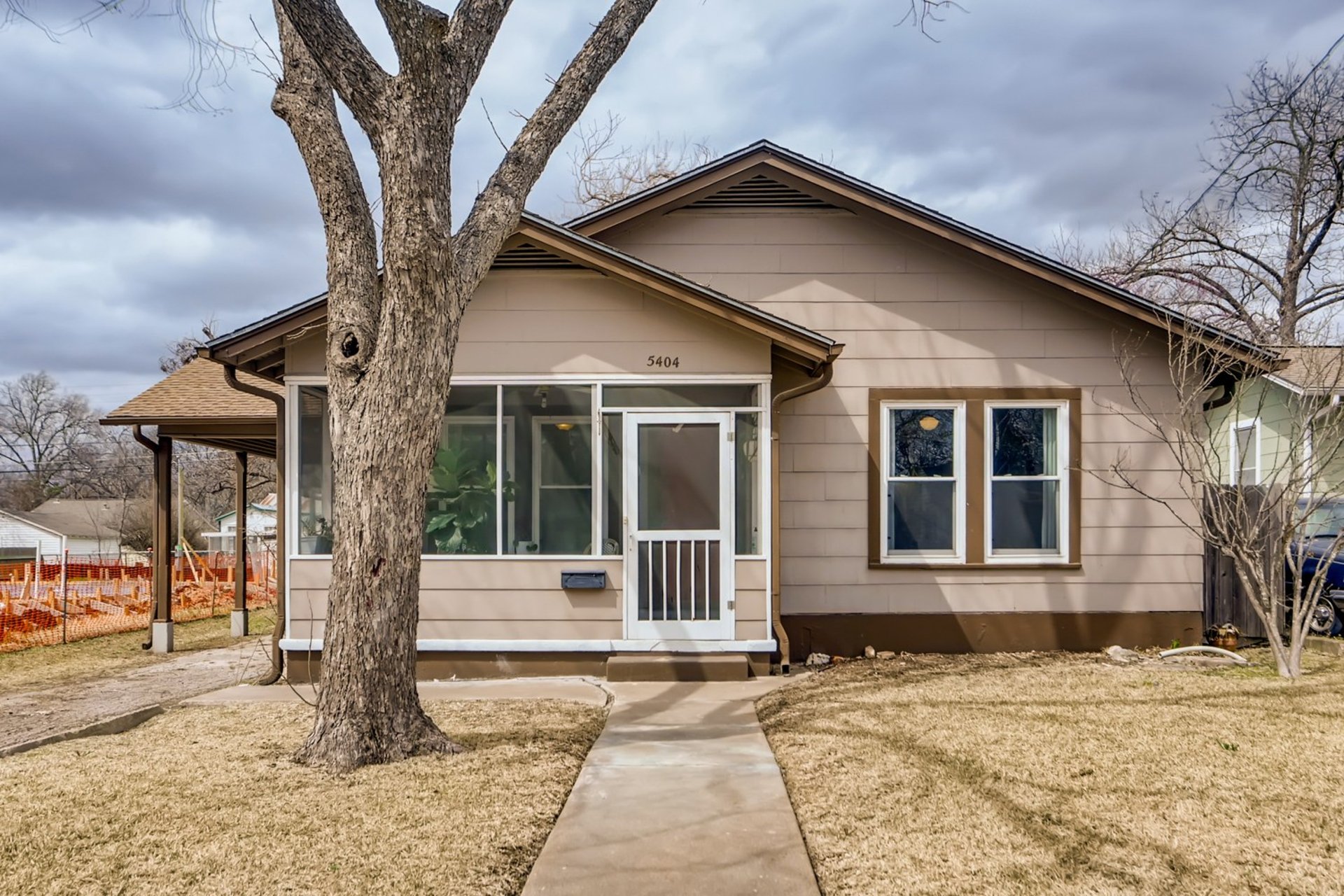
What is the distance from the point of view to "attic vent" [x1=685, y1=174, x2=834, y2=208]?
9422 mm

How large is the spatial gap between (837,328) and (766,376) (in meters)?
1.47

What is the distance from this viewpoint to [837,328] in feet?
30.4

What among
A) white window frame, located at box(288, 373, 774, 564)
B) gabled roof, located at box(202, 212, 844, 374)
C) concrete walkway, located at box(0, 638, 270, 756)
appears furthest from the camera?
white window frame, located at box(288, 373, 774, 564)

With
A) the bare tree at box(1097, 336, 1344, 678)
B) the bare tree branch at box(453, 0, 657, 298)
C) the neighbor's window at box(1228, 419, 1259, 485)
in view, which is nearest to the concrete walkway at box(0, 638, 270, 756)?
the bare tree branch at box(453, 0, 657, 298)

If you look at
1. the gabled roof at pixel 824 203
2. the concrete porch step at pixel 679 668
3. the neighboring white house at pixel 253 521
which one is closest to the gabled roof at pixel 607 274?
the gabled roof at pixel 824 203

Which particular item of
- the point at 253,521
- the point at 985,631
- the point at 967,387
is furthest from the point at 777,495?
the point at 253,521

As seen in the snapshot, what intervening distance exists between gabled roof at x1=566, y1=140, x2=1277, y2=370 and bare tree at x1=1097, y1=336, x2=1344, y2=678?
0.47 meters

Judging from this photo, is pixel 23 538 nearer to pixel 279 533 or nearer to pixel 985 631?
pixel 279 533

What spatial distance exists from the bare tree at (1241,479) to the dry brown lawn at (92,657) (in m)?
10.7

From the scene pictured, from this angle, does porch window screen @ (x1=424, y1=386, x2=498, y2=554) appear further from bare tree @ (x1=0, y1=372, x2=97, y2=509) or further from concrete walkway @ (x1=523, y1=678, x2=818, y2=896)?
bare tree @ (x1=0, y1=372, x2=97, y2=509)

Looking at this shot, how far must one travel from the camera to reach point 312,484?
8.21m

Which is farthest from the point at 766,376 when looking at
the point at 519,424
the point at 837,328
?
the point at 519,424

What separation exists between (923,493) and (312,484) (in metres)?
5.61

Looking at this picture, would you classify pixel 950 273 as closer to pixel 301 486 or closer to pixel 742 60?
pixel 742 60
